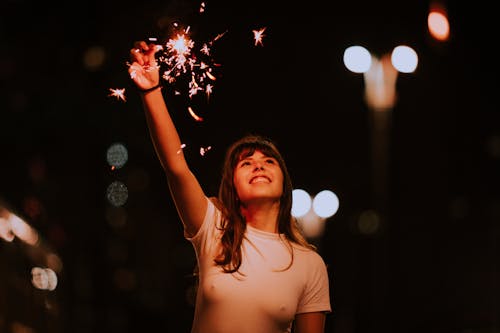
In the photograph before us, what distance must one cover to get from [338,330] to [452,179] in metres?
5.18

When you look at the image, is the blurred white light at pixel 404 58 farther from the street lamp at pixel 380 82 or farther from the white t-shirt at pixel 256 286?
the white t-shirt at pixel 256 286

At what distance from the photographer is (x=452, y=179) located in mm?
18688

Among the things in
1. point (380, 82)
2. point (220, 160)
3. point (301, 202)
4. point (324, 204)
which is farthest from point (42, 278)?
point (324, 204)

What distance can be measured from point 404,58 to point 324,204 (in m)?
6.15

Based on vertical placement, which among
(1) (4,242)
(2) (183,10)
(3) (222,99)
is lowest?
(1) (4,242)

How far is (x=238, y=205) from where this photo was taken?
532cm

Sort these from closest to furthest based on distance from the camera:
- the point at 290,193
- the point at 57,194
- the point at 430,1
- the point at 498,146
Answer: the point at 290,193 < the point at 430,1 < the point at 57,194 < the point at 498,146

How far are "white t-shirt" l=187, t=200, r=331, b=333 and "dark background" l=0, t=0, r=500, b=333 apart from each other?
953 mm

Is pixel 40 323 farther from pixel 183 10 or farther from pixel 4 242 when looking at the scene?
pixel 183 10

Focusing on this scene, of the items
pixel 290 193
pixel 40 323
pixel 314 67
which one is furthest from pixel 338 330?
pixel 290 193

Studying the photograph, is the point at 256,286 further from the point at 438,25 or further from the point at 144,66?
the point at 438,25

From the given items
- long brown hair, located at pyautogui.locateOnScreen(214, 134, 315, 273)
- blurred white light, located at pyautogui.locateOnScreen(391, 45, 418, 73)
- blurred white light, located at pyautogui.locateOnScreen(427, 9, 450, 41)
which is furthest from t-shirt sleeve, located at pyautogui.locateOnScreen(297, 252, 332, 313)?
blurred white light, located at pyautogui.locateOnScreen(391, 45, 418, 73)

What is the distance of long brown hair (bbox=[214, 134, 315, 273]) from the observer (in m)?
5.02

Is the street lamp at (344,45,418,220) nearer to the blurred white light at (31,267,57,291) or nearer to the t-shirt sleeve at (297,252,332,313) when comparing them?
the blurred white light at (31,267,57,291)
